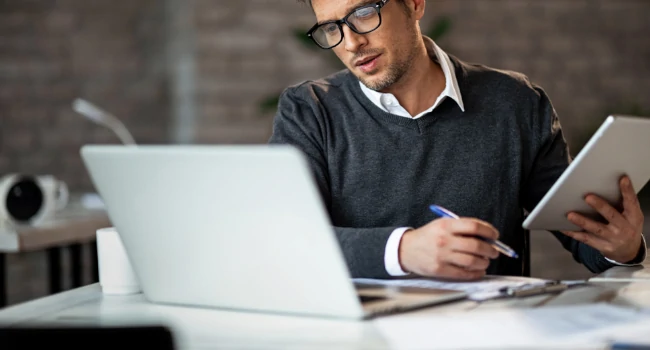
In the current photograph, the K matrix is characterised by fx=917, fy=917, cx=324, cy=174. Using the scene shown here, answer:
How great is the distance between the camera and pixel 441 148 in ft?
5.81

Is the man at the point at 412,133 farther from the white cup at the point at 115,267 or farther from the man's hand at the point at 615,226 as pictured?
the white cup at the point at 115,267

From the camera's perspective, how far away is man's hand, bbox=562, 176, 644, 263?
4.59 ft

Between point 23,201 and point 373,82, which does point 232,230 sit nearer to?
point 373,82

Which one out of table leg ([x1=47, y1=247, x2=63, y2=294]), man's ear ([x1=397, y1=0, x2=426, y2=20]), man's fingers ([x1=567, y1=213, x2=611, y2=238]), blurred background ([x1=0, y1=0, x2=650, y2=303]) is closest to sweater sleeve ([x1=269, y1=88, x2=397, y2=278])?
man's ear ([x1=397, y1=0, x2=426, y2=20])

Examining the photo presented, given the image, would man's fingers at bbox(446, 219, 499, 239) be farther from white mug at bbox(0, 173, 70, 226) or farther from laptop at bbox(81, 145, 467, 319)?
white mug at bbox(0, 173, 70, 226)

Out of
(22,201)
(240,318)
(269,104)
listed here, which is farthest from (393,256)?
(269,104)

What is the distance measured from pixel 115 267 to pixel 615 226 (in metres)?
0.77

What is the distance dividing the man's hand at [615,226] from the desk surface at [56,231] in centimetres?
142

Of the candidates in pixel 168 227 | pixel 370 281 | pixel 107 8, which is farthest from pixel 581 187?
pixel 107 8

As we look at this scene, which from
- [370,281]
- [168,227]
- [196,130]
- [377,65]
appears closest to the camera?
[168,227]

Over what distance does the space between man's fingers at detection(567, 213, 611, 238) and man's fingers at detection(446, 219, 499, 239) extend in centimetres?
25

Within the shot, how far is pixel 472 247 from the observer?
1.19 m

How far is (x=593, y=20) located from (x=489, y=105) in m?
2.95

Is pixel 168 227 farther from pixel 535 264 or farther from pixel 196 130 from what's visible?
Result: pixel 535 264
